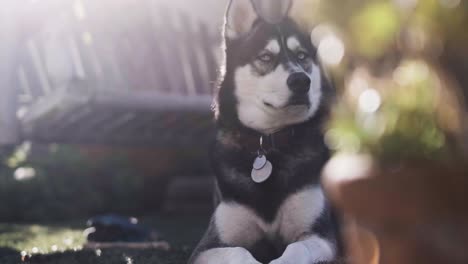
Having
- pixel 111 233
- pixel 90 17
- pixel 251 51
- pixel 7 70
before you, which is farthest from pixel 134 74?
pixel 251 51

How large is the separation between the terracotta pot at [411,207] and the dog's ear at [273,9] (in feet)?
3.07

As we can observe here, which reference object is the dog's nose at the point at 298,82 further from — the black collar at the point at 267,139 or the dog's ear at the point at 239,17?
the dog's ear at the point at 239,17

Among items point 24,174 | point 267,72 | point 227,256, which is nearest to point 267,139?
point 267,72

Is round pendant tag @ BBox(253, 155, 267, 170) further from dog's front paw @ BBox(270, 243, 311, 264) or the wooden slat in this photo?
the wooden slat

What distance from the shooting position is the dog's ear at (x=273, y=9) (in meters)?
2.59

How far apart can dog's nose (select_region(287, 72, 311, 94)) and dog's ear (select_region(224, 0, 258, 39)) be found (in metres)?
0.33

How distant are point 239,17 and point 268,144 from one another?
0.54m

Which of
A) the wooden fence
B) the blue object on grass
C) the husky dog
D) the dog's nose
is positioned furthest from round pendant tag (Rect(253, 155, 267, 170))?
the wooden fence

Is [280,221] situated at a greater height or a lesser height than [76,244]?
greater

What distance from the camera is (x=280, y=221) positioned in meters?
2.44

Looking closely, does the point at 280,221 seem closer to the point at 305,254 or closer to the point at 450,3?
the point at 305,254

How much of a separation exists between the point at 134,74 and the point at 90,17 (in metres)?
0.56

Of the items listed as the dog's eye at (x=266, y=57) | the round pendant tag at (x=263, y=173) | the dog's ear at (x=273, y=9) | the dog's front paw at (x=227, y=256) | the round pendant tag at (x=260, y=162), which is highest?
the dog's ear at (x=273, y=9)

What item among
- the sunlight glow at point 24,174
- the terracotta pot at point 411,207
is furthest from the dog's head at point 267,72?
the sunlight glow at point 24,174
